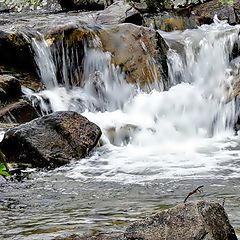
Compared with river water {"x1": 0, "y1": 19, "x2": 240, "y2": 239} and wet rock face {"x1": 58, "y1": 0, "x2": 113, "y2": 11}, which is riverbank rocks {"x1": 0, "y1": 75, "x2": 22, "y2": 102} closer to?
river water {"x1": 0, "y1": 19, "x2": 240, "y2": 239}

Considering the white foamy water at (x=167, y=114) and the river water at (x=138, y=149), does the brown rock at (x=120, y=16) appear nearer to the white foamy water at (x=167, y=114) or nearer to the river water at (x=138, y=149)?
the white foamy water at (x=167, y=114)

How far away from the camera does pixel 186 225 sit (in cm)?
331

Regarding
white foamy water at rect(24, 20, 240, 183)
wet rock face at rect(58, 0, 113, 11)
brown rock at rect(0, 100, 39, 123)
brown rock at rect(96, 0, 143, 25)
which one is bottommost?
white foamy water at rect(24, 20, 240, 183)

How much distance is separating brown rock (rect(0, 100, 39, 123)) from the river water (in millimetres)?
735

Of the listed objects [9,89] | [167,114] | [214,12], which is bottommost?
[167,114]

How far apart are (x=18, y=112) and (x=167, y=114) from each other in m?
3.33

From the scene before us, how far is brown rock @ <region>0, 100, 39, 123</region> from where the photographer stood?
10398 mm

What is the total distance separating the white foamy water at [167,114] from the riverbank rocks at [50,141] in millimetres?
275

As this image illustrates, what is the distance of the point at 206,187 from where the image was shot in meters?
6.61

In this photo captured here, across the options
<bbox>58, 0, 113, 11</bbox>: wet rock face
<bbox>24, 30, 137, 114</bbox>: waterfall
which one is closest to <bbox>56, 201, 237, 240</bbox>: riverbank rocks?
<bbox>24, 30, 137, 114</bbox>: waterfall

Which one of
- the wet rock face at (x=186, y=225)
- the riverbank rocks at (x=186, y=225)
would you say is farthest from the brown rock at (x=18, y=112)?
the wet rock face at (x=186, y=225)

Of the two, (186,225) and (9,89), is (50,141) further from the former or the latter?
(186,225)

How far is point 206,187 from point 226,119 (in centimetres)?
499

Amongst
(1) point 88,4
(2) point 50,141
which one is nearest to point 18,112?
(2) point 50,141
